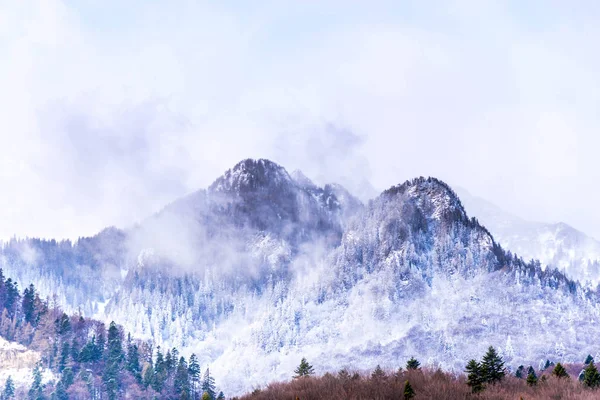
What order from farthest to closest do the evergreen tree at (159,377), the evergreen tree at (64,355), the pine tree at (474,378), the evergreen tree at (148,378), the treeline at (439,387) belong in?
the evergreen tree at (64,355) → the evergreen tree at (159,377) → the evergreen tree at (148,378) → the pine tree at (474,378) → the treeline at (439,387)

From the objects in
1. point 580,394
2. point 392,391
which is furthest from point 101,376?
point 580,394

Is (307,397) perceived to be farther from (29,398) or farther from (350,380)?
(29,398)

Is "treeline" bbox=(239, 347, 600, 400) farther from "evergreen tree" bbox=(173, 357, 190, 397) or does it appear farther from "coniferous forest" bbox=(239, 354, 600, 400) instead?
"evergreen tree" bbox=(173, 357, 190, 397)

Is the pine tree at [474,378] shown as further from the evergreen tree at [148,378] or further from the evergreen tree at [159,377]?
the evergreen tree at [148,378]

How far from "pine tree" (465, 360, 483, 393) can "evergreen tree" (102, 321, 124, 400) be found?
118 meters

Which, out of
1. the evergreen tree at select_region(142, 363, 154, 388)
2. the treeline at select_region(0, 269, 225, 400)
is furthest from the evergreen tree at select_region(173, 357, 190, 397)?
the evergreen tree at select_region(142, 363, 154, 388)

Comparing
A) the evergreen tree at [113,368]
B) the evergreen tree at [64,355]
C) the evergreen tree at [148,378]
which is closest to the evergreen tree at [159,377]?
the evergreen tree at [148,378]

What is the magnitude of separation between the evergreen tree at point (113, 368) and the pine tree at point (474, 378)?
118169 mm

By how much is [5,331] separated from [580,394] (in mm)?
168619

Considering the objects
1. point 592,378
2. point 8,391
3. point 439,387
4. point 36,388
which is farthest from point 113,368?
point 592,378

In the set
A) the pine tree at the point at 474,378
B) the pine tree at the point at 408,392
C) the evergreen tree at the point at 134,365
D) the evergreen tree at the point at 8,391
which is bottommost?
the pine tree at the point at 408,392

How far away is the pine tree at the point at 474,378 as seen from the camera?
7775cm

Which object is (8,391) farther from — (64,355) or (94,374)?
(94,374)

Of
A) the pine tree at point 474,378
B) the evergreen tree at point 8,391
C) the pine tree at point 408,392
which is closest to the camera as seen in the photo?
the pine tree at point 408,392
